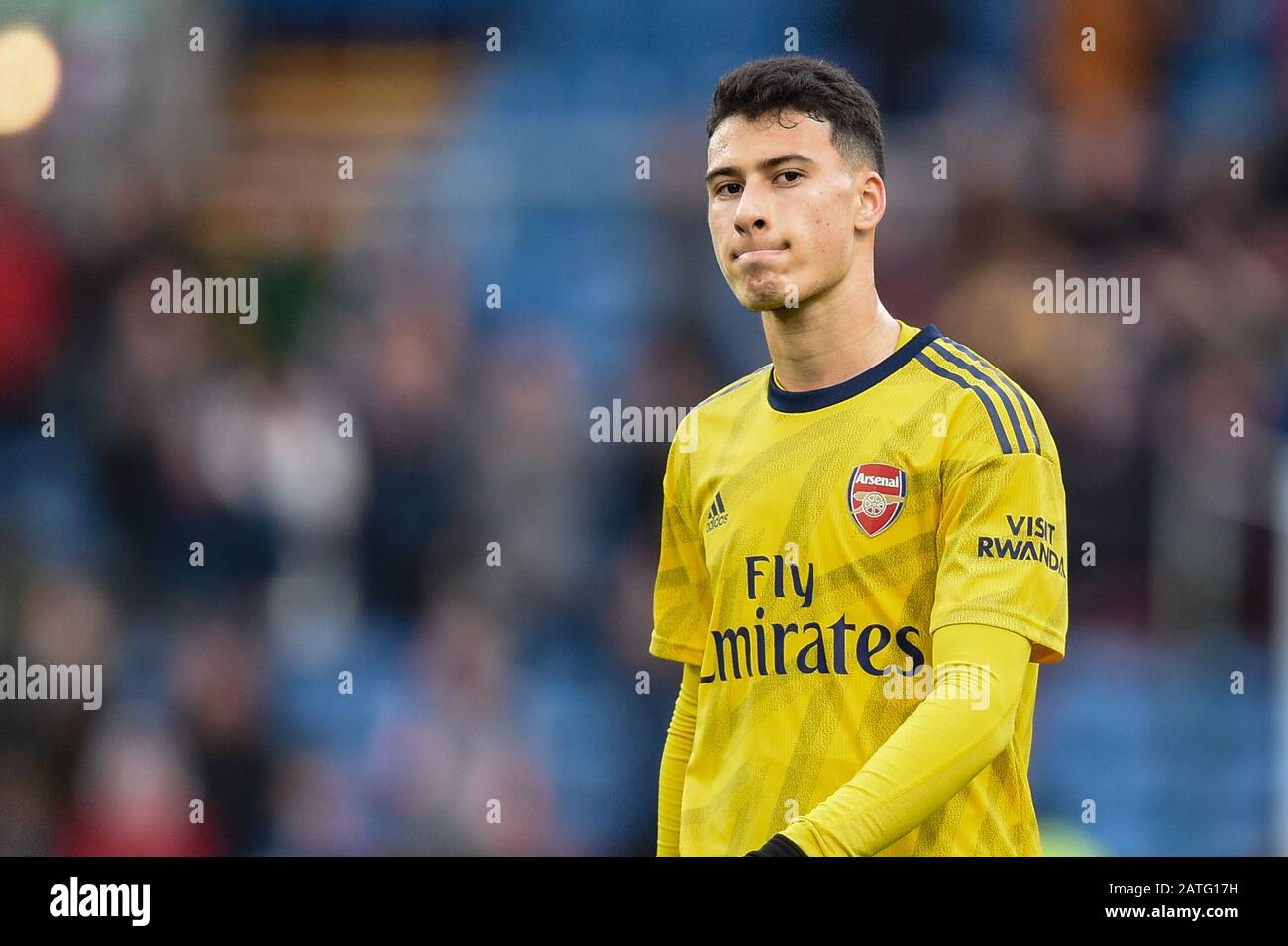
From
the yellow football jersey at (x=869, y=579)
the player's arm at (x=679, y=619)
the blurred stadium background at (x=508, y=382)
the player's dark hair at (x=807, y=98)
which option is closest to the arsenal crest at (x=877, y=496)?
the yellow football jersey at (x=869, y=579)

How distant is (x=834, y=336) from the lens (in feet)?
10.5

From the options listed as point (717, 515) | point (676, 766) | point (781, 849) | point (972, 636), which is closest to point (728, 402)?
point (717, 515)

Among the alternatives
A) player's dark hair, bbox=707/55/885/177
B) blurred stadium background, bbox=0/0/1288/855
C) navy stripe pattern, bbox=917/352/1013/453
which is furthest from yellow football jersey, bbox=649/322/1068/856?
blurred stadium background, bbox=0/0/1288/855

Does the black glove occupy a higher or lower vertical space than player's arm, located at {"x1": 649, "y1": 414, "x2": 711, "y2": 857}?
lower

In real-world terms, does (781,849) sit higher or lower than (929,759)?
lower

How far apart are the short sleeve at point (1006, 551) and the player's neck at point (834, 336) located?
13.1 inches

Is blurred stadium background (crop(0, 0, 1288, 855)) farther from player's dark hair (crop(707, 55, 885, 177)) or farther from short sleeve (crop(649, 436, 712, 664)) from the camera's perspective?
→ player's dark hair (crop(707, 55, 885, 177))

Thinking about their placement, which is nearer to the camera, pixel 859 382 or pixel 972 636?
pixel 972 636

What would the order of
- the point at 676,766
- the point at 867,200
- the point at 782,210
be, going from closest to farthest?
the point at 782,210, the point at 867,200, the point at 676,766

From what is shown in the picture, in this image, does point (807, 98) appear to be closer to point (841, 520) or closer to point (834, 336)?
point (834, 336)

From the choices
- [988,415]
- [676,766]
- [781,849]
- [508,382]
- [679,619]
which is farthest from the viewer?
[508,382]

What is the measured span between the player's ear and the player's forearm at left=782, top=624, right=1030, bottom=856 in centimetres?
87

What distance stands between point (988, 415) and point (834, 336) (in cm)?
37

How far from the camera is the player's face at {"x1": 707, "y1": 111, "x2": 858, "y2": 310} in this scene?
309cm
